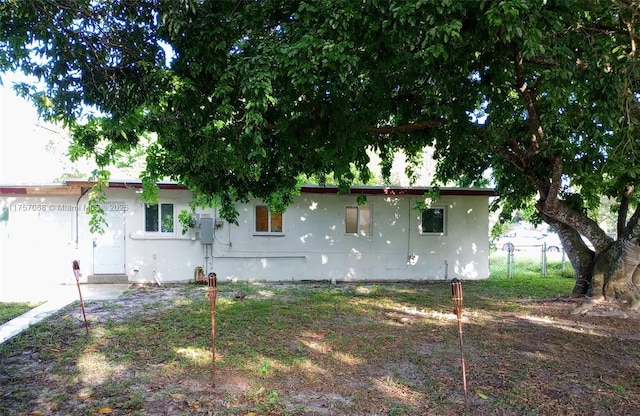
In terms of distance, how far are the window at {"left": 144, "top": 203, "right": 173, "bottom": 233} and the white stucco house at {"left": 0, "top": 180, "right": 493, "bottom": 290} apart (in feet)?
0.09

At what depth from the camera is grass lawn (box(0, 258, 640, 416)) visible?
4086 mm

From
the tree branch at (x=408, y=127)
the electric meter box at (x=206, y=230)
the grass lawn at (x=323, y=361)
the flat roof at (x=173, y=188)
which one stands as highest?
the tree branch at (x=408, y=127)

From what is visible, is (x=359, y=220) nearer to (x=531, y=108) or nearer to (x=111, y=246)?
(x=531, y=108)

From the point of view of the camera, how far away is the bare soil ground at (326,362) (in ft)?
13.4

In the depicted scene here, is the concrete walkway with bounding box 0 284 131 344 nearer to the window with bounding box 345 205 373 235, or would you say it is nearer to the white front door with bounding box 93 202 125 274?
the white front door with bounding box 93 202 125 274

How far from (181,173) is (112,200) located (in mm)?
4170

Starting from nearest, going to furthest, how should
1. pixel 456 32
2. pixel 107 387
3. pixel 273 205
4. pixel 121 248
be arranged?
pixel 456 32 < pixel 107 387 < pixel 273 205 < pixel 121 248

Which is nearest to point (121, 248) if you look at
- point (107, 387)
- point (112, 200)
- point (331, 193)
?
point (112, 200)

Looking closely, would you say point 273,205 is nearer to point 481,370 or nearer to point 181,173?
point 181,173

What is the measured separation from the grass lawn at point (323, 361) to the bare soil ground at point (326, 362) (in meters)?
0.02

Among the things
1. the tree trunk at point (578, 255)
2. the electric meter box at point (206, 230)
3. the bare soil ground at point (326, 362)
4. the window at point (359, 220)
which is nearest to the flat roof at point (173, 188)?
the window at point (359, 220)

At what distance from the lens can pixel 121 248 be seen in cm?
1169

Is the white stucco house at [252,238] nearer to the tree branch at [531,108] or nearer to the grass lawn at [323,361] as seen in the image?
the grass lawn at [323,361]

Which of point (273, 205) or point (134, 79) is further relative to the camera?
point (273, 205)
